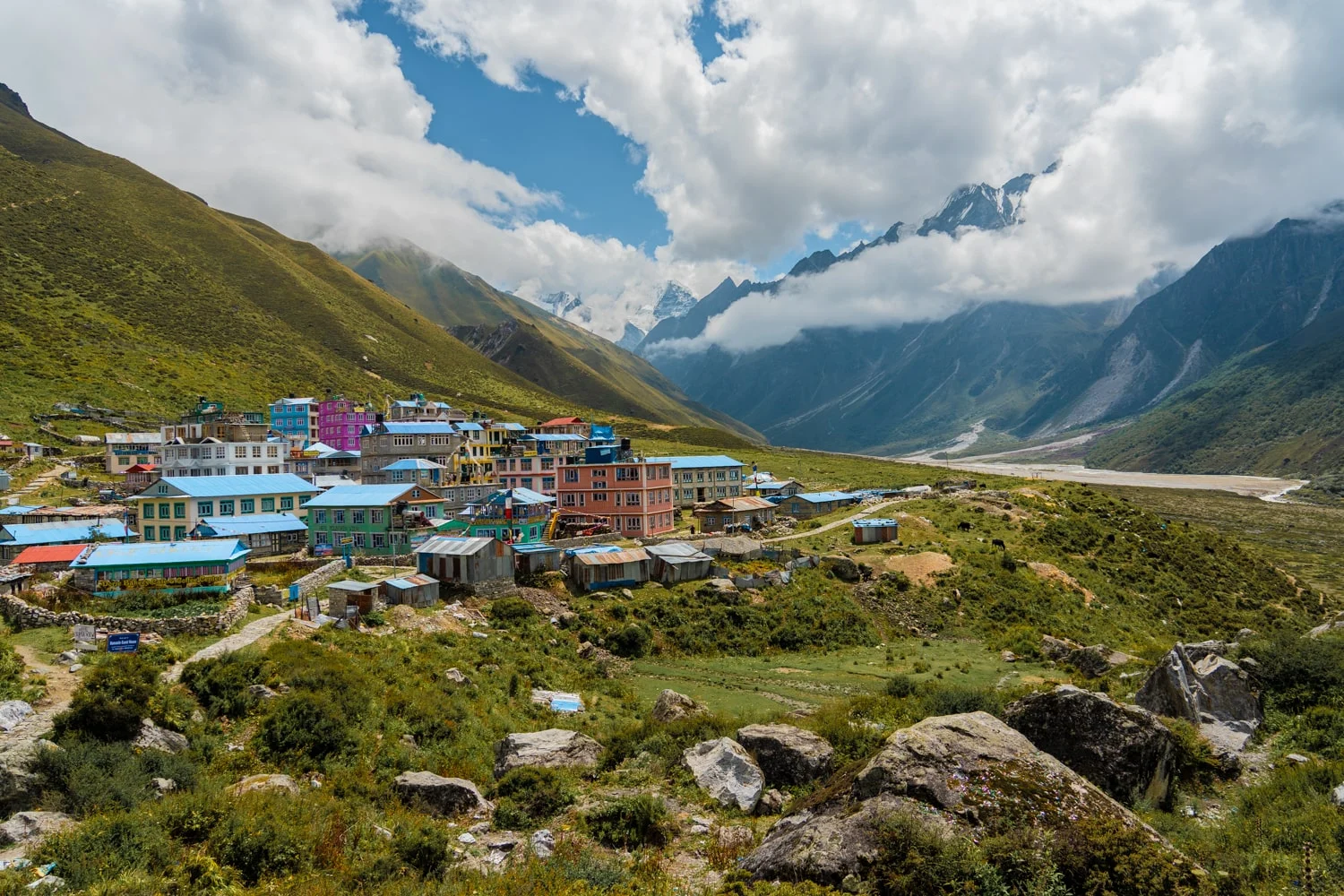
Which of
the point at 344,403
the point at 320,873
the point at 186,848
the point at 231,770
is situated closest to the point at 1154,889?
the point at 320,873

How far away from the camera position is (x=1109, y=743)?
1316cm

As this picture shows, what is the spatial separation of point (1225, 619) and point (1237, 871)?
182 feet

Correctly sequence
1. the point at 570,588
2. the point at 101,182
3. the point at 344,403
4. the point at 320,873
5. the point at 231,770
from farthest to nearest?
the point at 101,182 < the point at 344,403 < the point at 570,588 < the point at 231,770 < the point at 320,873

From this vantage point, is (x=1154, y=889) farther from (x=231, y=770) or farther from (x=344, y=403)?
(x=344, y=403)

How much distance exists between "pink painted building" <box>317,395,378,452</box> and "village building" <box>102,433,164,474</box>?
28598 mm

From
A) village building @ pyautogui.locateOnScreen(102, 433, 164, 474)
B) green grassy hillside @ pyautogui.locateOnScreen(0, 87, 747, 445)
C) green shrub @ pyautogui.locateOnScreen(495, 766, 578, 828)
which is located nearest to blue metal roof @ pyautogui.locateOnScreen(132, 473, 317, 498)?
village building @ pyautogui.locateOnScreen(102, 433, 164, 474)

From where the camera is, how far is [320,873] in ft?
37.9

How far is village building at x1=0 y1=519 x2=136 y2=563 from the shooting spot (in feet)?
131

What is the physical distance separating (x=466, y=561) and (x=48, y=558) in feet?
68.1

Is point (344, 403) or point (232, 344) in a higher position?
point (232, 344)

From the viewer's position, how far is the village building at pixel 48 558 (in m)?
34.6

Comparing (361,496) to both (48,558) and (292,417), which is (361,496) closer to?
(48,558)

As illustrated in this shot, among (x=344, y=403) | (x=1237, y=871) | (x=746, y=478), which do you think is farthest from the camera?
(x=344, y=403)

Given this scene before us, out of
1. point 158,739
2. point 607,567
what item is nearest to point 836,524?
point 607,567
